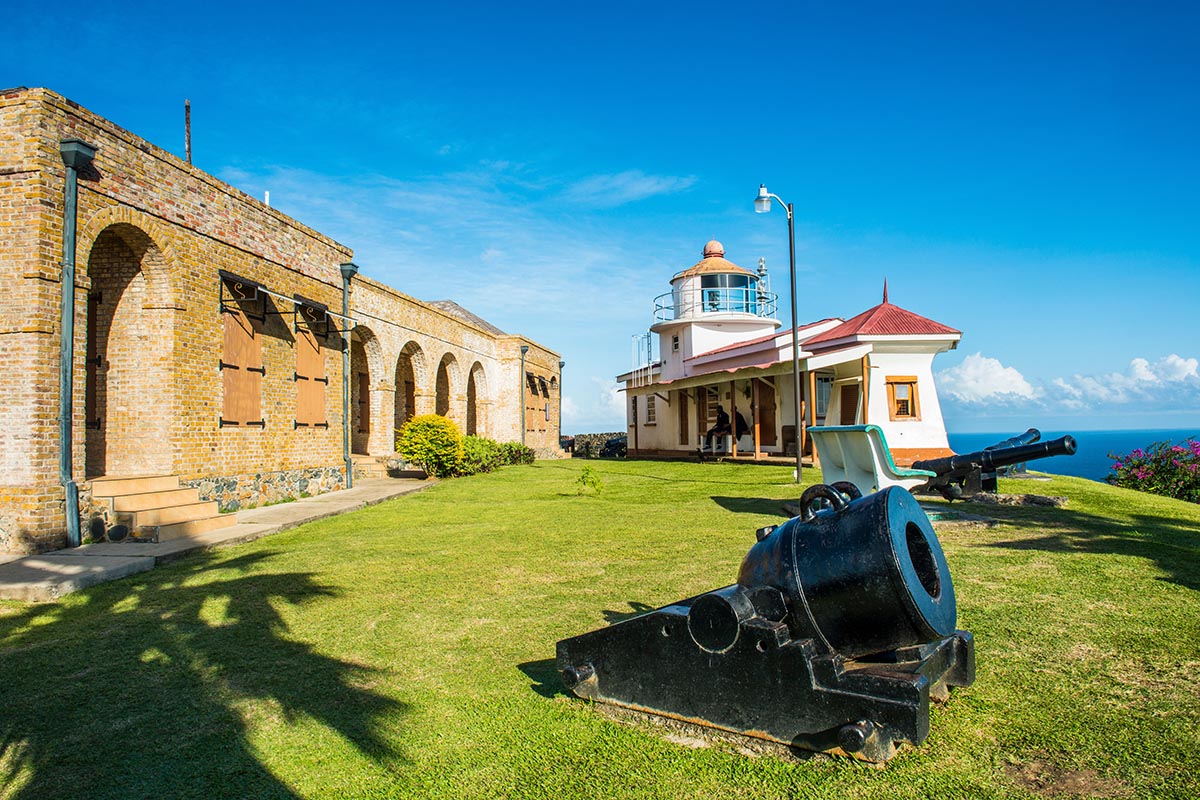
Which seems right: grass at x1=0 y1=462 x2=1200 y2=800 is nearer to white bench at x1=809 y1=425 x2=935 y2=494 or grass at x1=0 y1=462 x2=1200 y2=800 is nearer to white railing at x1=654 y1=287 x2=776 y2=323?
white bench at x1=809 y1=425 x2=935 y2=494

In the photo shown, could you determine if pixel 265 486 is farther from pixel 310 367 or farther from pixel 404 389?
pixel 404 389

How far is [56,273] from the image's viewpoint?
776 centimetres

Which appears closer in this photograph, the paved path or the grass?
the grass

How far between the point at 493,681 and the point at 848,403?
18802mm

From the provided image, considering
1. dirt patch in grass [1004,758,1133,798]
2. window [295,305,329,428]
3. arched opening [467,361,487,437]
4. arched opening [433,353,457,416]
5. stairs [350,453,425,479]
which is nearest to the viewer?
dirt patch in grass [1004,758,1133,798]

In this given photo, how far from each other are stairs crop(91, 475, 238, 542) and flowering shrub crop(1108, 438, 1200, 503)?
1673cm

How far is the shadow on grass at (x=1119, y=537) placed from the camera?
585 cm

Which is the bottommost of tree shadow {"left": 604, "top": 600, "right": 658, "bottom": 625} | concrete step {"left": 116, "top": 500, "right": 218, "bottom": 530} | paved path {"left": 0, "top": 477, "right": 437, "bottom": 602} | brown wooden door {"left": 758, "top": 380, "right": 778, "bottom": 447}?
tree shadow {"left": 604, "top": 600, "right": 658, "bottom": 625}

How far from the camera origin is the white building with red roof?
19.2 metres

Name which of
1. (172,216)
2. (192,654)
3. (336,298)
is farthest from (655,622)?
(336,298)

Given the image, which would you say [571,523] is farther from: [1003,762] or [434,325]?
[434,325]

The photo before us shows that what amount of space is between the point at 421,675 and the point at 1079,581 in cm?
437

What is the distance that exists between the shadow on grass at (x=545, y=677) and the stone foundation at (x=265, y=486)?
7.75 metres

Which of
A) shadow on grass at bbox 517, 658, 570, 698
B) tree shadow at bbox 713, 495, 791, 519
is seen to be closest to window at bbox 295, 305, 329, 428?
tree shadow at bbox 713, 495, 791, 519
